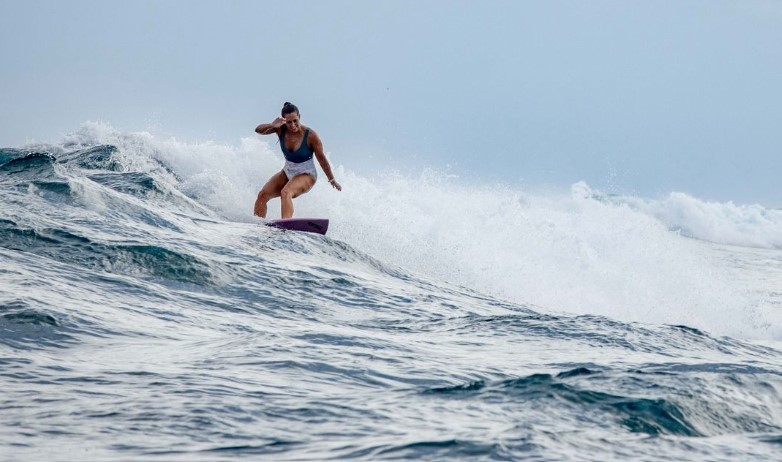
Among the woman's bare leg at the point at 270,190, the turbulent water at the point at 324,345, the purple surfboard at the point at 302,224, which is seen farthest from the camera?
the woman's bare leg at the point at 270,190

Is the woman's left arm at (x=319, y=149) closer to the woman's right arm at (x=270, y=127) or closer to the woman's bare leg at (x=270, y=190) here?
the woman's right arm at (x=270, y=127)

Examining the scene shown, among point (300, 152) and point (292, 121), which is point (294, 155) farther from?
point (292, 121)

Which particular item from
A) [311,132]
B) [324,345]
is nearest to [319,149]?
[311,132]

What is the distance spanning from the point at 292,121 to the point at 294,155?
625mm

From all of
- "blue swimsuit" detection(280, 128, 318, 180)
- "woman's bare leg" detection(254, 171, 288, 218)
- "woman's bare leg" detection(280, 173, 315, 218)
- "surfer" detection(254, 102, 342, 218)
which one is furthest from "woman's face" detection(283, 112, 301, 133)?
"woman's bare leg" detection(254, 171, 288, 218)

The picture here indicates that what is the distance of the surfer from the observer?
1293 centimetres

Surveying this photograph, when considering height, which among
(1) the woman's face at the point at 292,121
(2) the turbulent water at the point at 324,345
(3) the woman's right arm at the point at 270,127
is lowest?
(2) the turbulent water at the point at 324,345

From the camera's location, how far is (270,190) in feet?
45.4


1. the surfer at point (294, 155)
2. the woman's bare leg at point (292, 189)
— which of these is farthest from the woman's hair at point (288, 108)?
the woman's bare leg at point (292, 189)

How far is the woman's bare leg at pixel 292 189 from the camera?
43.1ft

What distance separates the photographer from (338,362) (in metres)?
5.92

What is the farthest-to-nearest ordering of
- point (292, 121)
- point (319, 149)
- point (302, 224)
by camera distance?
1. point (319, 149)
2. point (292, 121)
3. point (302, 224)

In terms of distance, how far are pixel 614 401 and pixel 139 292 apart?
190 inches

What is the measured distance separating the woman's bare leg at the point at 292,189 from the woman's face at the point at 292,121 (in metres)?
0.78
